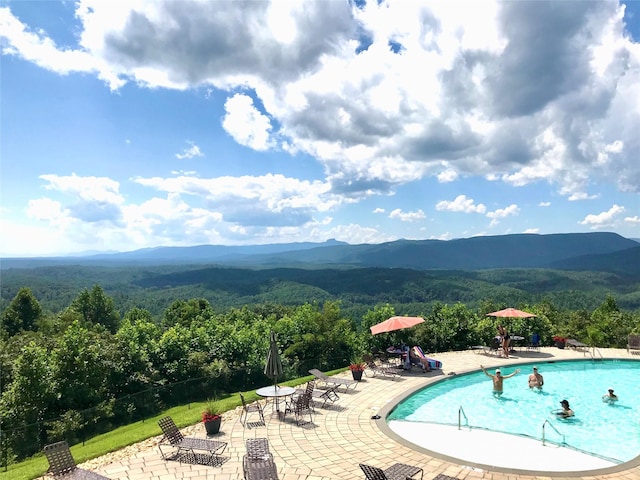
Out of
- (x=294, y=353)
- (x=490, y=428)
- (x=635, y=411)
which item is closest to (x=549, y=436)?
(x=490, y=428)

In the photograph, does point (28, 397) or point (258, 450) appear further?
point (28, 397)

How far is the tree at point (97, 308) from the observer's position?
64.2 meters

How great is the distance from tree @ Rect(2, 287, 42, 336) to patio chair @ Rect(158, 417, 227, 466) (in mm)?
53449

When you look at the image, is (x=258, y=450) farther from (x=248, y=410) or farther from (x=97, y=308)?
(x=97, y=308)

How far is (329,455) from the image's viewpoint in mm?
9891

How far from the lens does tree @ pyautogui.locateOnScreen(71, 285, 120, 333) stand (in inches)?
2527

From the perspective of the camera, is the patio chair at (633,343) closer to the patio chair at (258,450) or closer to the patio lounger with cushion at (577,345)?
the patio lounger with cushion at (577,345)

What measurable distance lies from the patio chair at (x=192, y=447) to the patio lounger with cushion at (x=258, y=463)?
2.51 ft

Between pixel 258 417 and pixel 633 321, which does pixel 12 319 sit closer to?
pixel 258 417

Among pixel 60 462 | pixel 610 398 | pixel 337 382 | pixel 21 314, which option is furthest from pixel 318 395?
pixel 21 314

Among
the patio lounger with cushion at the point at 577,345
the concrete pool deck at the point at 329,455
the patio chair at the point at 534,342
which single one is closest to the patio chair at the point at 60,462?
the concrete pool deck at the point at 329,455

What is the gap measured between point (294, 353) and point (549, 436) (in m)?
17.9

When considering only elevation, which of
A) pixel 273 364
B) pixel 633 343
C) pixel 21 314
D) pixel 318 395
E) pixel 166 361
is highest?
pixel 273 364

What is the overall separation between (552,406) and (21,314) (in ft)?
200
